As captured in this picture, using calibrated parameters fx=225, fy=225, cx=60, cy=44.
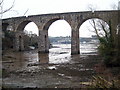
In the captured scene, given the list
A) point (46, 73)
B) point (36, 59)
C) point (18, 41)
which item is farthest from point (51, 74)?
point (18, 41)

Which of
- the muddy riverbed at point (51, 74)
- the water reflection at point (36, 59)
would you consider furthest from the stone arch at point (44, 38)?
the muddy riverbed at point (51, 74)

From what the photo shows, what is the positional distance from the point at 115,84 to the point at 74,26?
99.2ft

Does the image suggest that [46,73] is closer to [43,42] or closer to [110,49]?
[110,49]

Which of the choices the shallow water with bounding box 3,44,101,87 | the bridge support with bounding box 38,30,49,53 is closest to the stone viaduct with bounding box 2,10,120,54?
the bridge support with bounding box 38,30,49,53

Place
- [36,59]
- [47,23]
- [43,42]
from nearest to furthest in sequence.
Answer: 1. [36,59]
2. [47,23]
3. [43,42]

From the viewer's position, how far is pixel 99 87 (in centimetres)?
577

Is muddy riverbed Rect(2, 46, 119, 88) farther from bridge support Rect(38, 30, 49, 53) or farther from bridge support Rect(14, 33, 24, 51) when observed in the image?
bridge support Rect(14, 33, 24, 51)

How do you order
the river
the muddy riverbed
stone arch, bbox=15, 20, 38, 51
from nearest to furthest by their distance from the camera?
the muddy riverbed < the river < stone arch, bbox=15, 20, 38, 51

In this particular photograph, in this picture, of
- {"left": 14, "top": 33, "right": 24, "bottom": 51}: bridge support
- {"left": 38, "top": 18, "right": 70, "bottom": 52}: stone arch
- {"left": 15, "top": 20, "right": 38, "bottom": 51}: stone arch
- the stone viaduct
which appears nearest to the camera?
the stone viaduct

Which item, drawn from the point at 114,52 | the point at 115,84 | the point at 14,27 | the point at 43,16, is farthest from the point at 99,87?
the point at 14,27

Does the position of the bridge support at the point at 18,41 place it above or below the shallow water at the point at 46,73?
above

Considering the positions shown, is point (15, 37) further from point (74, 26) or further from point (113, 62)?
point (113, 62)

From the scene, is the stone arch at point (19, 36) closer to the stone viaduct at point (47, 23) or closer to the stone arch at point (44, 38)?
the stone viaduct at point (47, 23)

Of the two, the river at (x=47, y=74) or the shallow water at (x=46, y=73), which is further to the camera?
the shallow water at (x=46, y=73)
